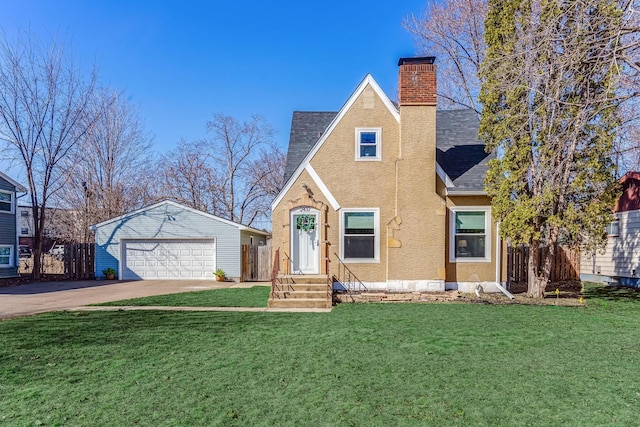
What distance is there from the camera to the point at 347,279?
12.3 m

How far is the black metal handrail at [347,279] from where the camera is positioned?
12258mm

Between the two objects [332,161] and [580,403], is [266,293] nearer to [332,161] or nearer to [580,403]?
[332,161]

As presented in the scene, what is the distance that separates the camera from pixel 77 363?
5.51 metres

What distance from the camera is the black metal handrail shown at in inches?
483

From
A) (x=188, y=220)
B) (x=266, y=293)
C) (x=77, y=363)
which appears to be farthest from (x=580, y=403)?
(x=188, y=220)

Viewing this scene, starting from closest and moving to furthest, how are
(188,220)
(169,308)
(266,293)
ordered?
(169,308)
(266,293)
(188,220)

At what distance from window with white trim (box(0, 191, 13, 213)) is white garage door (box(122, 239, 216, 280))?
233 inches

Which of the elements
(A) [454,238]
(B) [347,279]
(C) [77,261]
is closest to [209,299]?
(B) [347,279]

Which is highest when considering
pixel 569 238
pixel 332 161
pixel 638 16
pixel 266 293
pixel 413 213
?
pixel 638 16

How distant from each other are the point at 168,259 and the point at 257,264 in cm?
417

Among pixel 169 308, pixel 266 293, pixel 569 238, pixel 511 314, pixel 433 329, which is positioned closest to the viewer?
pixel 433 329

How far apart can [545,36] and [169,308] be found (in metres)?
10.7

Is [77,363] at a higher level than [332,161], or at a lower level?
lower

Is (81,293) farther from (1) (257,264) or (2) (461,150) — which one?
(2) (461,150)
